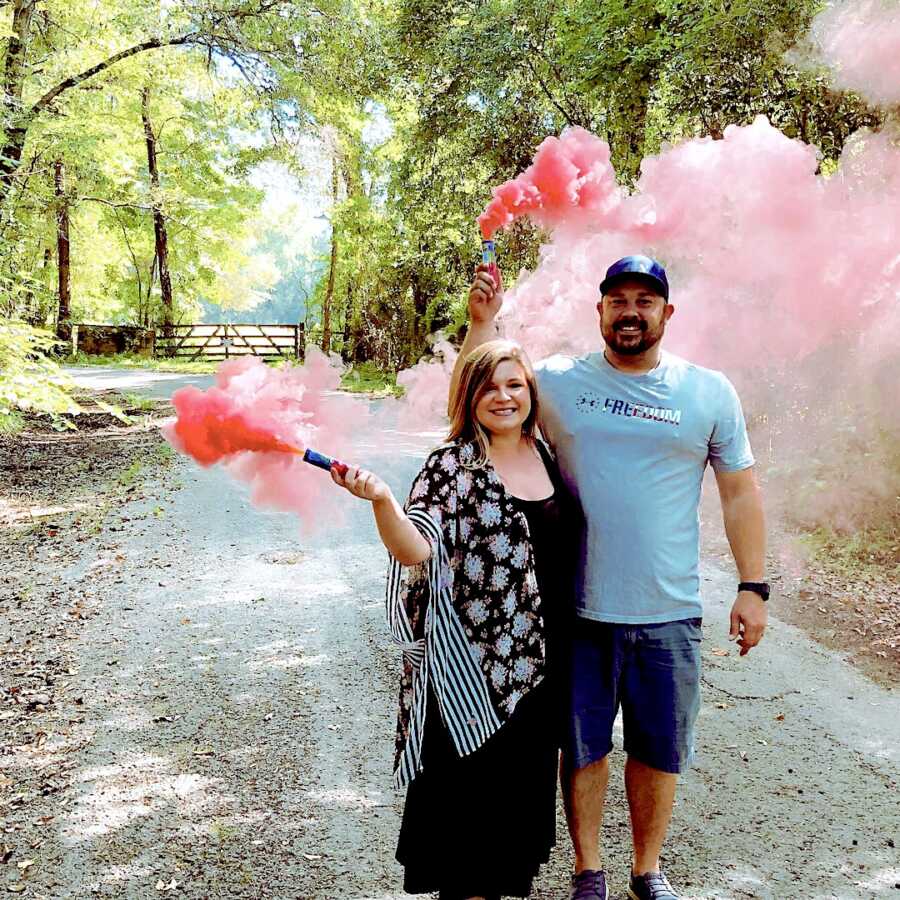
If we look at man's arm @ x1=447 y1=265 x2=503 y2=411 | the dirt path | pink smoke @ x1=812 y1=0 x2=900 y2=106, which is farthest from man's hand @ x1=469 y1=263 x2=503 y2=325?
pink smoke @ x1=812 y1=0 x2=900 y2=106

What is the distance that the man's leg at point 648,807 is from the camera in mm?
2680

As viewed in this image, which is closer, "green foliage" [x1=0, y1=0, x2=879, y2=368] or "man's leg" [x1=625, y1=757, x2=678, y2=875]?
"man's leg" [x1=625, y1=757, x2=678, y2=875]

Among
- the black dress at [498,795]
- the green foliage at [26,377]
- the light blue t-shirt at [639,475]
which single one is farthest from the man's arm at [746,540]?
the green foliage at [26,377]

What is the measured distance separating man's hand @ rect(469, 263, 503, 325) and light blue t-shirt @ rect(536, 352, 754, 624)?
44 cm

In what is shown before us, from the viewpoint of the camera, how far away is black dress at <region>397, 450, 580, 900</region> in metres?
2.43

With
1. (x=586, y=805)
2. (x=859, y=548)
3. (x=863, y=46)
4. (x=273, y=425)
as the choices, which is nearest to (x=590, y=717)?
(x=586, y=805)

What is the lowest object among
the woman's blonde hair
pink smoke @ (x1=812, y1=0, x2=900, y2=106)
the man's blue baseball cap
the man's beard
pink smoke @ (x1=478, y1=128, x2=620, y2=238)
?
the woman's blonde hair

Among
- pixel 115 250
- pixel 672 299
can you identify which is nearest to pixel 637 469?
pixel 672 299

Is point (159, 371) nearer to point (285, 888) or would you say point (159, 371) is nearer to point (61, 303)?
point (61, 303)

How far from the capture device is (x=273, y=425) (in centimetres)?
244

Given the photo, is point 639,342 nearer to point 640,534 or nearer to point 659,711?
point 640,534

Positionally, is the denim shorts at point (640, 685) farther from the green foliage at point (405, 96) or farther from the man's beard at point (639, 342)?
the green foliage at point (405, 96)

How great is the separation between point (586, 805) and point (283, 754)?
1.63m

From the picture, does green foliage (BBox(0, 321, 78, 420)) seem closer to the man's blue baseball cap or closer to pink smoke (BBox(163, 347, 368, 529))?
pink smoke (BBox(163, 347, 368, 529))
